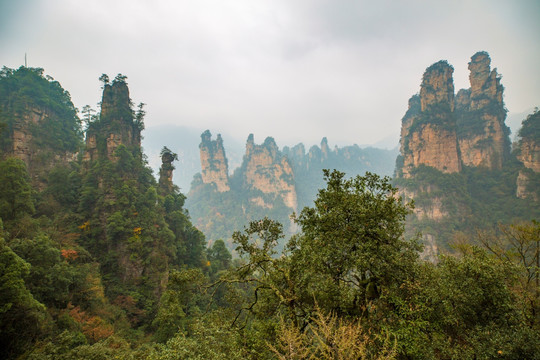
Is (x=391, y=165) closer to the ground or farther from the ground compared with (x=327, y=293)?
farther from the ground

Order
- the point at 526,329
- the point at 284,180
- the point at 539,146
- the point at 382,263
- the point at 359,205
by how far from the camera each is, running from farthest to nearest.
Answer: the point at 284,180
the point at 539,146
the point at 359,205
the point at 382,263
the point at 526,329

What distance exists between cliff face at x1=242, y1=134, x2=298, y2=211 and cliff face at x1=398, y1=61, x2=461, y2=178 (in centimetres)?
5259

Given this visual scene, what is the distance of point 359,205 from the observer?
7809mm

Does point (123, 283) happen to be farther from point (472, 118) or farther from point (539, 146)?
point (472, 118)

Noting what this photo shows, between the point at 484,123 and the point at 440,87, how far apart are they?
12.5 meters

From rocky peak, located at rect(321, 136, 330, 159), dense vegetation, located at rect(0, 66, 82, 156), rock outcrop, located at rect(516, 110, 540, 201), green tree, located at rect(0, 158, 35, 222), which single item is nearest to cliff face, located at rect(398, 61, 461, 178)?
rock outcrop, located at rect(516, 110, 540, 201)

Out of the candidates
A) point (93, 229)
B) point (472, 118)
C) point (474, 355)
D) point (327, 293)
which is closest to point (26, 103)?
point (93, 229)

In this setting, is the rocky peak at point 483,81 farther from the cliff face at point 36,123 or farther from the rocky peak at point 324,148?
the rocky peak at point 324,148

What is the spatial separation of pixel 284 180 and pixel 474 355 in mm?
98451

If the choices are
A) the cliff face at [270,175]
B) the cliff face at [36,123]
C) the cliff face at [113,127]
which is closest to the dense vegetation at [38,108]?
the cliff face at [36,123]

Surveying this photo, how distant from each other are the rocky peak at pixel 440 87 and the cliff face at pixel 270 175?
196 ft

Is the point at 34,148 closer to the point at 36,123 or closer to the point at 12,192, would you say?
the point at 36,123

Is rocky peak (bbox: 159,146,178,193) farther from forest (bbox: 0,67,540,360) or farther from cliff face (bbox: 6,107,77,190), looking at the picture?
cliff face (bbox: 6,107,77,190)

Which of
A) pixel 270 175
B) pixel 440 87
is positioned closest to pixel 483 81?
pixel 440 87
